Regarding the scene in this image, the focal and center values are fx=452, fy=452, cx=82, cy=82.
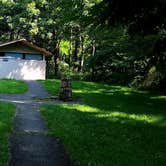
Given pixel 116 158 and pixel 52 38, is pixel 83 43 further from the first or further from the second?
pixel 116 158

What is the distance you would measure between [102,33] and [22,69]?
26.9 metres

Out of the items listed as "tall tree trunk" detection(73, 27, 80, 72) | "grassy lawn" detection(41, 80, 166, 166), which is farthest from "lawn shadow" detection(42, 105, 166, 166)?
"tall tree trunk" detection(73, 27, 80, 72)

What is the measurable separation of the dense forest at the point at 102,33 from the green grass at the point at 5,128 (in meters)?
3.23

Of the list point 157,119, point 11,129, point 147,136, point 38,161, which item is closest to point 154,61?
point 157,119

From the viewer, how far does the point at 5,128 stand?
1205 centimetres

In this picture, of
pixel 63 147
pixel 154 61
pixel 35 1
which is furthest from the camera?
pixel 35 1

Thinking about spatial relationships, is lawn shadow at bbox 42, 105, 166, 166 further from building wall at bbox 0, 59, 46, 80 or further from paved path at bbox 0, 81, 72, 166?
building wall at bbox 0, 59, 46, 80

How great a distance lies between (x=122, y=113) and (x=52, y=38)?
37.2 meters

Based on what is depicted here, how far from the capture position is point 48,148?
995cm

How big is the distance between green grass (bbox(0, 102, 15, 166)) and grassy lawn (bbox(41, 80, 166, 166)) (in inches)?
46.4

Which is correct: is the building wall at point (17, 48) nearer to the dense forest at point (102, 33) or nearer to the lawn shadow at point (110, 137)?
the dense forest at point (102, 33)

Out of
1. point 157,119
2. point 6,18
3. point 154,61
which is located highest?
point 6,18

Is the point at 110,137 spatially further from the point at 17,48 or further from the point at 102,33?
the point at 17,48

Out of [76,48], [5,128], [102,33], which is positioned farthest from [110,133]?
[76,48]
